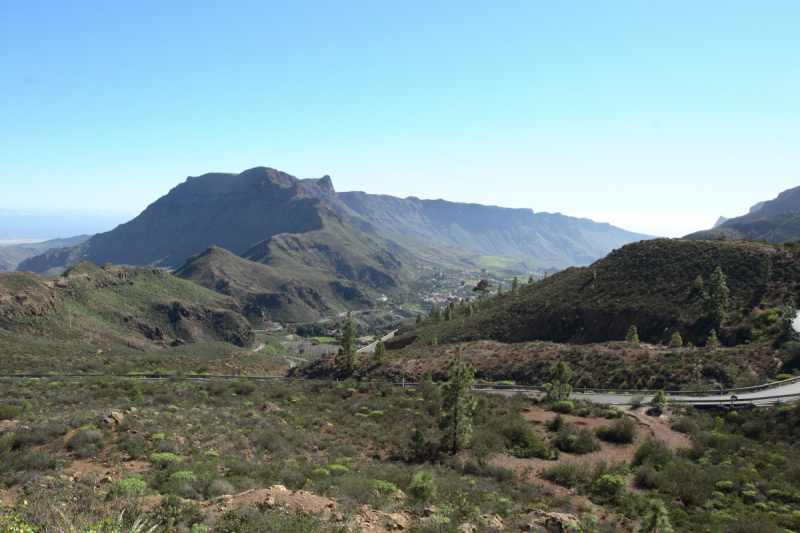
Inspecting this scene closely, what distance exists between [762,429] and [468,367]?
16.6m

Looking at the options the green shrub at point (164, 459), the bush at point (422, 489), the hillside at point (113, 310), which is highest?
the green shrub at point (164, 459)

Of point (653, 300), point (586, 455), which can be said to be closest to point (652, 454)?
point (586, 455)

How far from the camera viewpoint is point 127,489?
1009 cm

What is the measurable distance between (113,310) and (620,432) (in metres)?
116

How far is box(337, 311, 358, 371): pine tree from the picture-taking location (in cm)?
4288

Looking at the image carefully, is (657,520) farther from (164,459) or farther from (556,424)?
(164,459)

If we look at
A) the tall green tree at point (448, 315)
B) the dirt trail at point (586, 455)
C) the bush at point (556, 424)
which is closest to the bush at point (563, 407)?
the dirt trail at point (586, 455)

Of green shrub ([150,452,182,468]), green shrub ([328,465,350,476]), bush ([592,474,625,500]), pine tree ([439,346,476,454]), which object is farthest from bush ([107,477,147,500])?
bush ([592,474,625,500])

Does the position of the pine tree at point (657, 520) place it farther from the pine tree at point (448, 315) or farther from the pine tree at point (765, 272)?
the pine tree at point (448, 315)

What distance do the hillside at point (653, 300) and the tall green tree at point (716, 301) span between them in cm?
95

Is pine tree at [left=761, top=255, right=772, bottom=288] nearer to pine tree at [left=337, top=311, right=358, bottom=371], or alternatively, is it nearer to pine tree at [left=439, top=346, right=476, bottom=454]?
pine tree at [left=439, top=346, right=476, bottom=454]

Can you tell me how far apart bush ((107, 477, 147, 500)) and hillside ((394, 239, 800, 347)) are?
153 ft

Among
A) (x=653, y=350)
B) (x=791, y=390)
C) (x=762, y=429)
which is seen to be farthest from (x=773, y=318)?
(x=762, y=429)

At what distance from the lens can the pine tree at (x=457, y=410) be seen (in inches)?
753
